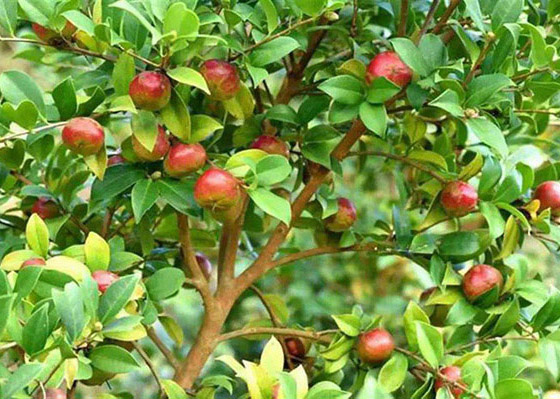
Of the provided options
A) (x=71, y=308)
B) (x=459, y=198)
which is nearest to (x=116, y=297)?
(x=71, y=308)

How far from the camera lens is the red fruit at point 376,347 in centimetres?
90

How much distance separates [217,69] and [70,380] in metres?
0.32

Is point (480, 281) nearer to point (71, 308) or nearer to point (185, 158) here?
point (185, 158)

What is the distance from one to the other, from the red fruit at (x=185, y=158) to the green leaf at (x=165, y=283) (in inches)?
3.9

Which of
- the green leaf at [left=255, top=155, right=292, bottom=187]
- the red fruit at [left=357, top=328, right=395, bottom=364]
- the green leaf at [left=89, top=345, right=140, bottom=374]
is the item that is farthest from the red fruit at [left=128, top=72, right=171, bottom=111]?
the red fruit at [left=357, top=328, right=395, bottom=364]

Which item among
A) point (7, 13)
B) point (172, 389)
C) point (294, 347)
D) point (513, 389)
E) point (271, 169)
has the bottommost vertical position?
point (294, 347)

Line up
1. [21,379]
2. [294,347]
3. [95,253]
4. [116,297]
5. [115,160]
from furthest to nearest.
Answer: [294,347] < [115,160] < [95,253] < [116,297] < [21,379]

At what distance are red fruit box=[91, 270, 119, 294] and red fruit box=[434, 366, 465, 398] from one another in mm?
319

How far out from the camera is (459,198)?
93cm

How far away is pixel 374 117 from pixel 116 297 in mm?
309

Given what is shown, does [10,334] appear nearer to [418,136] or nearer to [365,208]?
[418,136]

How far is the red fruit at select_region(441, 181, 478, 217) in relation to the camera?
3.02ft

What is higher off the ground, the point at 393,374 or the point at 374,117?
the point at 374,117

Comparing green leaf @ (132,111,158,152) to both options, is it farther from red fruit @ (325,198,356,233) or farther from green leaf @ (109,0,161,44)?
red fruit @ (325,198,356,233)
